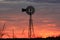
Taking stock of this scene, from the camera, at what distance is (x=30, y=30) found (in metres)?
8.99

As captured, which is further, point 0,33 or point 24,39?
point 24,39

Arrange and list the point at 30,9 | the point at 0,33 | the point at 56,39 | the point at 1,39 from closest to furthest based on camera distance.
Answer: the point at 0,33
the point at 1,39
the point at 56,39
the point at 30,9

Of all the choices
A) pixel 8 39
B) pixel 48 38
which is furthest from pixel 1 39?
pixel 48 38

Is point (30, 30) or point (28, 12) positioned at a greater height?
point (28, 12)

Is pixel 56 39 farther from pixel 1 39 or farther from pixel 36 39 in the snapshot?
pixel 1 39

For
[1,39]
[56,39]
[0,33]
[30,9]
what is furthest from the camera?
[30,9]

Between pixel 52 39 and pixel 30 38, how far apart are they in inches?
40.2

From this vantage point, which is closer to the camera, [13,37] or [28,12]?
[13,37]

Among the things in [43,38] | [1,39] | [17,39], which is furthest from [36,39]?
[1,39]

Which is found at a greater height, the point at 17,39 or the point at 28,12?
the point at 28,12

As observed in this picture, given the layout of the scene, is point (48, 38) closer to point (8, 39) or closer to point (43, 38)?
point (43, 38)

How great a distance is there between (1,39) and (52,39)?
2.10 metres

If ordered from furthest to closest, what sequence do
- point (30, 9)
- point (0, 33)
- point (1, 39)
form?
point (30, 9) → point (1, 39) → point (0, 33)

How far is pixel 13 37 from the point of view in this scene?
8469 millimetres
